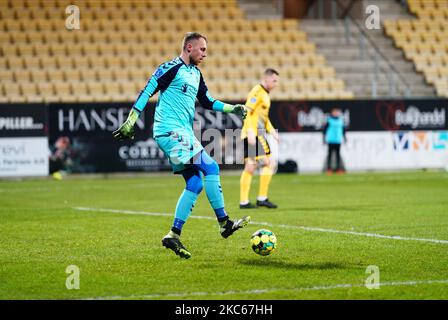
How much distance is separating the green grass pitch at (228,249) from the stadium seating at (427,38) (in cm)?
1295

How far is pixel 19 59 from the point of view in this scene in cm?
2664

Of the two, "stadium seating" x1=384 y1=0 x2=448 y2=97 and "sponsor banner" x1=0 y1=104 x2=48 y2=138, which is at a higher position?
"stadium seating" x1=384 y1=0 x2=448 y2=97

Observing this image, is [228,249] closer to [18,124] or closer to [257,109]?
[257,109]

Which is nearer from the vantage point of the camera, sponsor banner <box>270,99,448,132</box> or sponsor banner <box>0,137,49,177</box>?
sponsor banner <box>0,137,49,177</box>

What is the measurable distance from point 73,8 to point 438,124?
11867mm

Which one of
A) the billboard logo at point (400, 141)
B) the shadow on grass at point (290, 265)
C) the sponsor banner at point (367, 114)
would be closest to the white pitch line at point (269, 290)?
the shadow on grass at point (290, 265)

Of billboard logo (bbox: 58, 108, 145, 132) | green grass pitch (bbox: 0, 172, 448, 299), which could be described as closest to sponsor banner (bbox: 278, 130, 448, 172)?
billboard logo (bbox: 58, 108, 145, 132)

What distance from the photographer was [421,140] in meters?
26.2

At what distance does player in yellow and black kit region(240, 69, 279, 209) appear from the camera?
48.6 ft

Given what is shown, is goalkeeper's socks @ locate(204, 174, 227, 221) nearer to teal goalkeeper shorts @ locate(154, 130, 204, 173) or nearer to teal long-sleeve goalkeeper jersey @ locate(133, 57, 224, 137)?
teal goalkeeper shorts @ locate(154, 130, 204, 173)

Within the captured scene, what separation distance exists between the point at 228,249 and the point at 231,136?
1483 cm

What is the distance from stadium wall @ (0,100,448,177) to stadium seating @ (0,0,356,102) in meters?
1.78

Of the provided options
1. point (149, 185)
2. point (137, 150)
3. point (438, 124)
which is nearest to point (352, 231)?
point (149, 185)

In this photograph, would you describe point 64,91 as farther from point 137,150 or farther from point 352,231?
point 352,231
